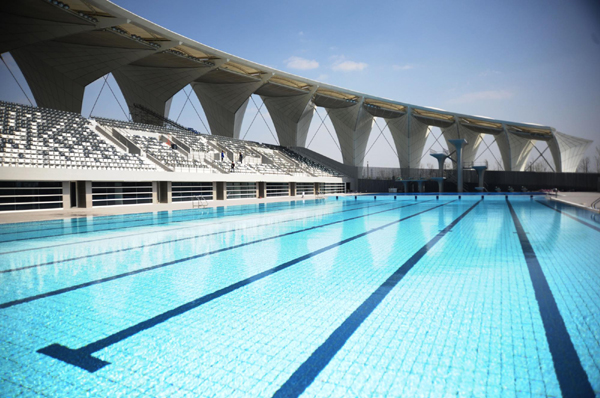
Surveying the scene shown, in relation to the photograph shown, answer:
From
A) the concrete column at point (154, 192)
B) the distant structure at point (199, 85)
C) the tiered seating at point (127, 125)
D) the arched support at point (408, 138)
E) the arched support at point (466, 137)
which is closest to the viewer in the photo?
the distant structure at point (199, 85)

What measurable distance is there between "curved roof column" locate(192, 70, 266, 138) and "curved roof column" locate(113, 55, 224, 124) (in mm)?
2291

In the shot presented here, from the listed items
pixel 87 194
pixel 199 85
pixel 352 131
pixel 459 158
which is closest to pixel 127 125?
pixel 87 194

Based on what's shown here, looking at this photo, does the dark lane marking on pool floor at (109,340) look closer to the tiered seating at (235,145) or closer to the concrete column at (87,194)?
the concrete column at (87,194)

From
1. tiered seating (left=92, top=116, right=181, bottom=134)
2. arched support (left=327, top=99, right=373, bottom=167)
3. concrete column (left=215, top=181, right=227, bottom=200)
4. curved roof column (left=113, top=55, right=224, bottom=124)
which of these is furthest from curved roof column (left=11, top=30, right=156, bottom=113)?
arched support (left=327, top=99, right=373, bottom=167)

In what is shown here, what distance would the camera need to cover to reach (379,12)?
1450cm

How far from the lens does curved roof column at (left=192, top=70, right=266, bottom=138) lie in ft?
94.6

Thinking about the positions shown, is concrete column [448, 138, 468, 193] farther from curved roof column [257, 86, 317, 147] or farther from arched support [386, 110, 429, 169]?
curved roof column [257, 86, 317, 147]

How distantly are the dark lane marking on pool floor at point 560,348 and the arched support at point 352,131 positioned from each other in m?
33.9

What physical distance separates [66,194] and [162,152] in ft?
21.1

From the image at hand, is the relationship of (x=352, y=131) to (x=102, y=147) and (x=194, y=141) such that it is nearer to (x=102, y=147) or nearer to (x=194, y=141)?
(x=194, y=141)

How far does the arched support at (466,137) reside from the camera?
42.8 m

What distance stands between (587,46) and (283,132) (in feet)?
106

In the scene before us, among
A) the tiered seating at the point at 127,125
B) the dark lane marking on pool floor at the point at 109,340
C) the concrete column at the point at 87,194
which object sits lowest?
the dark lane marking on pool floor at the point at 109,340

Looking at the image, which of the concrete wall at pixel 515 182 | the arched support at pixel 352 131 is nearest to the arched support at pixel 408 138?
the arched support at pixel 352 131
